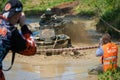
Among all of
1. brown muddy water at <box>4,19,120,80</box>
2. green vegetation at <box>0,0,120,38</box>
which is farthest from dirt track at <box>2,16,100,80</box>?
green vegetation at <box>0,0,120,38</box>

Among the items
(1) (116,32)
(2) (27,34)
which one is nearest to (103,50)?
(2) (27,34)

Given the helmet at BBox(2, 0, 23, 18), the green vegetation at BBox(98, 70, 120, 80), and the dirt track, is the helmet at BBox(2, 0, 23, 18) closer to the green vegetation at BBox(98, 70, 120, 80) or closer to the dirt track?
the green vegetation at BBox(98, 70, 120, 80)

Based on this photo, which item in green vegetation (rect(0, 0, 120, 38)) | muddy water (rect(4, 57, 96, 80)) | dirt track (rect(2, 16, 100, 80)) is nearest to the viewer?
muddy water (rect(4, 57, 96, 80))

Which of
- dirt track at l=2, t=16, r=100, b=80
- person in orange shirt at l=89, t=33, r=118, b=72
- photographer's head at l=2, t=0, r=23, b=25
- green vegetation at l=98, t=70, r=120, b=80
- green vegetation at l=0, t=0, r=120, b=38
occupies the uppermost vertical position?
photographer's head at l=2, t=0, r=23, b=25

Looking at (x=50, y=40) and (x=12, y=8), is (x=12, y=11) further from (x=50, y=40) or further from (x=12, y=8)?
(x=50, y=40)

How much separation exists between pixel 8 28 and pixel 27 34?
35 cm

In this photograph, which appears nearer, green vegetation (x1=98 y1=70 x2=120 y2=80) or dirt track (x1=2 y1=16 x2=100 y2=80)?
green vegetation (x1=98 y1=70 x2=120 y2=80)

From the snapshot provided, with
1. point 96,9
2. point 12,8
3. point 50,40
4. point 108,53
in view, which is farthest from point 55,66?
point 96,9

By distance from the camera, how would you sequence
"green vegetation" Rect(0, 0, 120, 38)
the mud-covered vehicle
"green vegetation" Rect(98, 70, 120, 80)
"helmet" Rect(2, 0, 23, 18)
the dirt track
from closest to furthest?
1. "helmet" Rect(2, 0, 23, 18)
2. "green vegetation" Rect(98, 70, 120, 80)
3. the dirt track
4. the mud-covered vehicle
5. "green vegetation" Rect(0, 0, 120, 38)

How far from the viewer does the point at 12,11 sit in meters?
3.79

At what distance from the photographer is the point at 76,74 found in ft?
38.3

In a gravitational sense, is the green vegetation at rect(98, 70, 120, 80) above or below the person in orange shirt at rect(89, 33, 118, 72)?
below

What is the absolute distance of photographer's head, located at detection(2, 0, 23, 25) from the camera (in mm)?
3789

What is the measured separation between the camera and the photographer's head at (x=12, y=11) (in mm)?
3789
